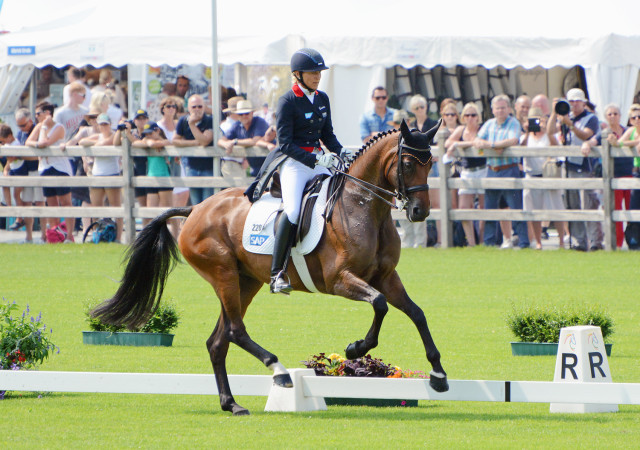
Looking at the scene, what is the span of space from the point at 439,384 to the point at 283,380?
44.5 inches

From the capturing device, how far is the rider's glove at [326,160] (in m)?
8.38

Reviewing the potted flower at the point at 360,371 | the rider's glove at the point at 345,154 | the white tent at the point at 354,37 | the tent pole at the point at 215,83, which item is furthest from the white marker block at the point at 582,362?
the white tent at the point at 354,37

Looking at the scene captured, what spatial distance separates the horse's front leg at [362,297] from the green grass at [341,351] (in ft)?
1.49

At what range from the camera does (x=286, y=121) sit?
843 cm

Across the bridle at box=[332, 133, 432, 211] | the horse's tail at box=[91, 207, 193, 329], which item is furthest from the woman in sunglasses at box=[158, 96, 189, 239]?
the bridle at box=[332, 133, 432, 211]

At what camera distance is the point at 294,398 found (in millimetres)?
7949

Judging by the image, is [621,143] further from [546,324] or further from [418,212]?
[418,212]

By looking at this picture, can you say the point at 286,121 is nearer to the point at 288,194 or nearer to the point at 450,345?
the point at 288,194

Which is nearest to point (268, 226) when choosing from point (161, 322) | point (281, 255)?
point (281, 255)

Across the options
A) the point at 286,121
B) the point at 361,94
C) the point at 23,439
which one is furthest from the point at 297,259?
the point at 361,94

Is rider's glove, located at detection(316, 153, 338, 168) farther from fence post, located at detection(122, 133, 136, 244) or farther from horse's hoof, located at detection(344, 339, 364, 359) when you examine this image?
fence post, located at detection(122, 133, 136, 244)

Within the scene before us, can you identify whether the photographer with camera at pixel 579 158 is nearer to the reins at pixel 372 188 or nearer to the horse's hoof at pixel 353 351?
the reins at pixel 372 188

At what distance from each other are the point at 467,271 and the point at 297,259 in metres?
8.42

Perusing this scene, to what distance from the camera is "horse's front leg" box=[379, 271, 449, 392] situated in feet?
24.4
